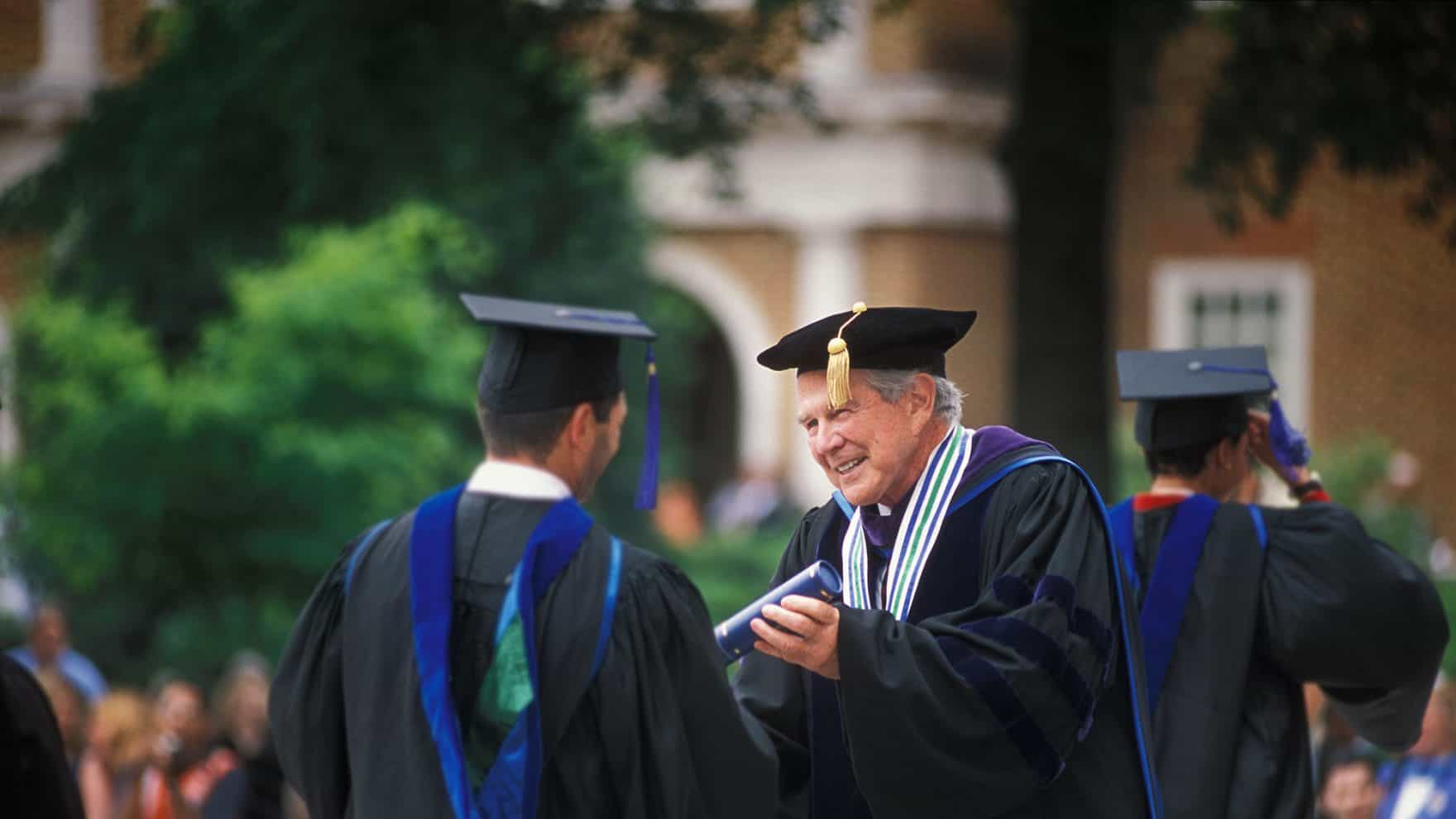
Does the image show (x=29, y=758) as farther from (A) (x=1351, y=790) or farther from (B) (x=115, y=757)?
(A) (x=1351, y=790)

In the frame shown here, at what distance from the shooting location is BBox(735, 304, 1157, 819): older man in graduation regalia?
3514mm

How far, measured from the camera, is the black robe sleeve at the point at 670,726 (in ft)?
12.5

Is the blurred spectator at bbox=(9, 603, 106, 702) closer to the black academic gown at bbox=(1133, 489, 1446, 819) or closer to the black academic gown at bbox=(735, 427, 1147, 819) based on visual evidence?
the black academic gown at bbox=(1133, 489, 1446, 819)

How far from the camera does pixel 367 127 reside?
380 inches

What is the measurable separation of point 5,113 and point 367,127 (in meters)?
10.8

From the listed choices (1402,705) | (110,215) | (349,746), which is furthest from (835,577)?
(110,215)

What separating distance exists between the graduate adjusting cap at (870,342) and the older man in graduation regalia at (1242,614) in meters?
1.17

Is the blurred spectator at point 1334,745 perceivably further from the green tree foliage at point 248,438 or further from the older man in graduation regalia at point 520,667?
the green tree foliage at point 248,438

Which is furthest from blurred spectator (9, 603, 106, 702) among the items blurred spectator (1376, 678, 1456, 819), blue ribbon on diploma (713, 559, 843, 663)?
blue ribbon on diploma (713, 559, 843, 663)

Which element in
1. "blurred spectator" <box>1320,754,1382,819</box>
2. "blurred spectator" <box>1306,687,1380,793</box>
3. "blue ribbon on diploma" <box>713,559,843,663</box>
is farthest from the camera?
"blurred spectator" <box>1306,687,1380,793</box>

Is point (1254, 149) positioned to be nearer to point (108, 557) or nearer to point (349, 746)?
point (108, 557)

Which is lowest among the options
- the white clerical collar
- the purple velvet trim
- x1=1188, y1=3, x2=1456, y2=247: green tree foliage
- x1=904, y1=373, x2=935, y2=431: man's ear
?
the white clerical collar

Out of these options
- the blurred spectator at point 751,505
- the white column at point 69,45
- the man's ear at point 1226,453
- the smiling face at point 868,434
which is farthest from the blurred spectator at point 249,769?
the white column at point 69,45

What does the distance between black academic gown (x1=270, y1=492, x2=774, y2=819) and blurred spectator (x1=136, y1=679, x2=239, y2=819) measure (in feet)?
12.3
